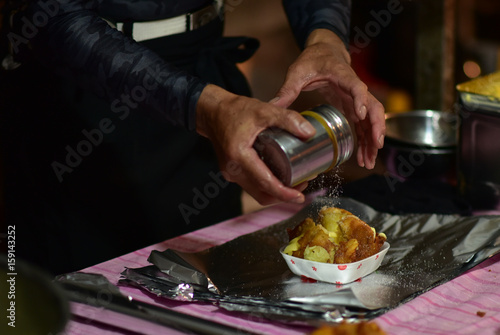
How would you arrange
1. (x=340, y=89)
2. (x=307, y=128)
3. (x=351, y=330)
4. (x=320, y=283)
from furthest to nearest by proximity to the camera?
(x=340, y=89) → (x=320, y=283) → (x=307, y=128) → (x=351, y=330)

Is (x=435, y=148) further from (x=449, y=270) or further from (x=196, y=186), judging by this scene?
(x=196, y=186)

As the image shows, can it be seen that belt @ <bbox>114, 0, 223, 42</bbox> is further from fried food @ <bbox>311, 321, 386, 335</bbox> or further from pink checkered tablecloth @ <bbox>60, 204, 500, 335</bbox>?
fried food @ <bbox>311, 321, 386, 335</bbox>

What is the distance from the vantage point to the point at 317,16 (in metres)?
1.51

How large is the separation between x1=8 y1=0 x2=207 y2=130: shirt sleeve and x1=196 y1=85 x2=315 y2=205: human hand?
0.32 feet

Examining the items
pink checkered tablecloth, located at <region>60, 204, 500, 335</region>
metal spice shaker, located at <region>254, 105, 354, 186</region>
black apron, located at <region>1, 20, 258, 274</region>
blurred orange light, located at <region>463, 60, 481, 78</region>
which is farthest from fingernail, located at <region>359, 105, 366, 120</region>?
blurred orange light, located at <region>463, 60, 481, 78</region>

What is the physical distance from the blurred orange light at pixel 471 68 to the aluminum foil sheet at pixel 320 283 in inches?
88.6

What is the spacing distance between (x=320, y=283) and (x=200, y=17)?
73cm

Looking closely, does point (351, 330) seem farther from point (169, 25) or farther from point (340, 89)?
point (169, 25)

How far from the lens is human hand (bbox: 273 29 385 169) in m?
1.21

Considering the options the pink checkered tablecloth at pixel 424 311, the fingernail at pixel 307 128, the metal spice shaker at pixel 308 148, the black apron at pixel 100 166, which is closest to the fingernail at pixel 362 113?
the metal spice shaker at pixel 308 148

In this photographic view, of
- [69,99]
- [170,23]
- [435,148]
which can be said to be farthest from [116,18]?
[435,148]

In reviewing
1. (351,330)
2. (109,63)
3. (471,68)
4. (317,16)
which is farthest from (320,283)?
(471,68)

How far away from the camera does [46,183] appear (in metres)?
1.58

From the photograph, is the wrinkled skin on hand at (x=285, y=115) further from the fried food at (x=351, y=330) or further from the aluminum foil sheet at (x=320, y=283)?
the fried food at (x=351, y=330)
